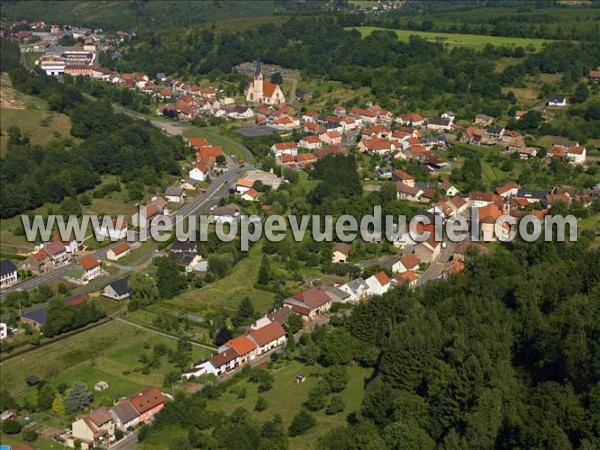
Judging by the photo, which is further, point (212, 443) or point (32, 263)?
point (32, 263)

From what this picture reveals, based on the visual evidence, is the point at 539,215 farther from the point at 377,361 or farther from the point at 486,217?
the point at 377,361

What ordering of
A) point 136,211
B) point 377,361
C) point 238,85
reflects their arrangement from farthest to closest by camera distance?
point 238,85, point 136,211, point 377,361

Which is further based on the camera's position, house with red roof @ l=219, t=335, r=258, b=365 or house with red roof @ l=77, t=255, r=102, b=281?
house with red roof @ l=77, t=255, r=102, b=281

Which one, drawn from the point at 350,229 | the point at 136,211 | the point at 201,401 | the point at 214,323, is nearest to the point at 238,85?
the point at 136,211

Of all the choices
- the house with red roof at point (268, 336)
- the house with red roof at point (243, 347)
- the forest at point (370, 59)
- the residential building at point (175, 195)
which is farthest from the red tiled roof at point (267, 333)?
the forest at point (370, 59)

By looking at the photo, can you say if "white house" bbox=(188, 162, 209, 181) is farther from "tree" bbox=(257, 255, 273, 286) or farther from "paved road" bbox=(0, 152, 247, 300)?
"tree" bbox=(257, 255, 273, 286)

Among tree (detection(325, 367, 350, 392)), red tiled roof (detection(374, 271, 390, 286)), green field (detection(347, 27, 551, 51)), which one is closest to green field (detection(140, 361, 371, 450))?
tree (detection(325, 367, 350, 392))
